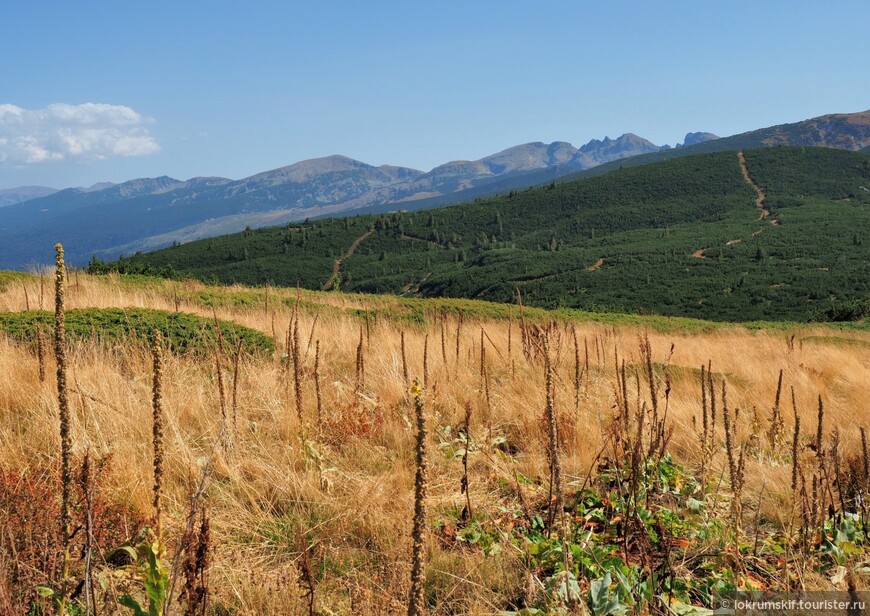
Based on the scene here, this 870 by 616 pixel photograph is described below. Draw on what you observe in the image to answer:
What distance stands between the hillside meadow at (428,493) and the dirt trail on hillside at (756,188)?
11210 cm

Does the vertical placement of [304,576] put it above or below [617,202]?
below

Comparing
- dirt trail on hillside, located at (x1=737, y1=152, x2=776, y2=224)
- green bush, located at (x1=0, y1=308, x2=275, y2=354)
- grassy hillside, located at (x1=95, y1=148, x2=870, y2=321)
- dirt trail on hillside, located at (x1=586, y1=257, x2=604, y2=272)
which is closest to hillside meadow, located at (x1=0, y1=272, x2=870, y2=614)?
green bush, located at (x1=0, y1=308, x2=275, y2=354)

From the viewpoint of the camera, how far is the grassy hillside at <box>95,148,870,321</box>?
63594 mm

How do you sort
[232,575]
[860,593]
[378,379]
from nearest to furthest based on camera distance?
[860,593]
[232,575]
[378,379]

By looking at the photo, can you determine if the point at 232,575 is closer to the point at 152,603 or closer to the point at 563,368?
the point at 152,603

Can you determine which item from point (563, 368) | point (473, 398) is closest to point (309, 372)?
point (473, 398)

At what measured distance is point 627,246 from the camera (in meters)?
92.9

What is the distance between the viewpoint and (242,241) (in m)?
113

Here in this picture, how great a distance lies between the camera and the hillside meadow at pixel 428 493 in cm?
251

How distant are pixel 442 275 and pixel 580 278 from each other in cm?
2267

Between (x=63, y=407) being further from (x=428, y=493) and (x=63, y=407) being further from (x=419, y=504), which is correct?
(x=428, y=493)

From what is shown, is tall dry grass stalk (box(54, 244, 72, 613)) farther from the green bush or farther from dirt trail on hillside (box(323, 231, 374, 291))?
dirt trail on hillside (box(323, 231, 374, 291))

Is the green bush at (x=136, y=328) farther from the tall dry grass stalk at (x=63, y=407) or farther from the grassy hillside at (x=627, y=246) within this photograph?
the grassy hillside at (x=627, y=246)

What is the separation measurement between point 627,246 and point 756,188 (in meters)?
45.3
